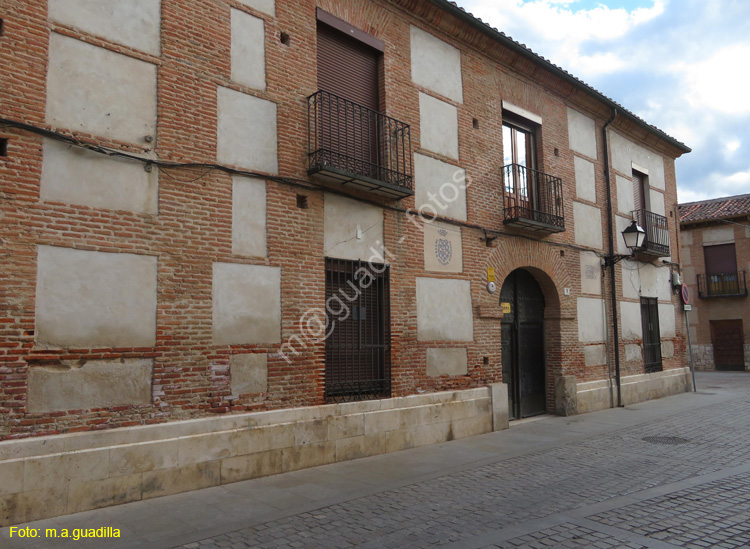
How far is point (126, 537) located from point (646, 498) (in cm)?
448

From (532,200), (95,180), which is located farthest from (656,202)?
(95,180)

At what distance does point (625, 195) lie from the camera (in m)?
13.1

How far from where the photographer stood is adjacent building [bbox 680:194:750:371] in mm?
21531

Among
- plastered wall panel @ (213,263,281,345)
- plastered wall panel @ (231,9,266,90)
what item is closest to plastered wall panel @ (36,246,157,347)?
plastered wall panel @ (213,263,281,345)

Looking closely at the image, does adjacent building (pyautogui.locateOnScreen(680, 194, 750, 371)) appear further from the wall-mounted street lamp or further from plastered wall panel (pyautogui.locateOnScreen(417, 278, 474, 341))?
plastered wall panel (pyautogui.locateOnScreen(417, 278, 474, 341))

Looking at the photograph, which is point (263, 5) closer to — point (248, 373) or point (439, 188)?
point (439, 188)

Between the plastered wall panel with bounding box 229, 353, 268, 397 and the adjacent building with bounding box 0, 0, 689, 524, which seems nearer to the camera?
the adjacent building with bounding box 0, 0, 689, 524

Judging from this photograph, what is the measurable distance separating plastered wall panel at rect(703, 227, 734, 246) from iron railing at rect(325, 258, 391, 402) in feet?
66.6

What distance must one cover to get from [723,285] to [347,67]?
2068cm

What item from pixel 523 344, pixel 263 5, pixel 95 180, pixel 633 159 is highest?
pixel 633 159

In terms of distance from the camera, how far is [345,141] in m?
7.28

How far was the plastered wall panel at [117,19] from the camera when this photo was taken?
5.08 meters

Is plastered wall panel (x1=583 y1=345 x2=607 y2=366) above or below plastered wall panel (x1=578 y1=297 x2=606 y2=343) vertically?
below

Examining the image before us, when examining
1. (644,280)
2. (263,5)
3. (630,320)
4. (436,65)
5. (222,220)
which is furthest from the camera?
(644,280)
